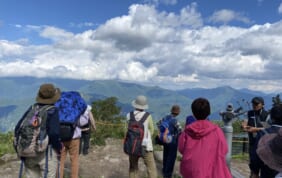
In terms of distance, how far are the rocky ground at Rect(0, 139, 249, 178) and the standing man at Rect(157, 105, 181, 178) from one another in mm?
654

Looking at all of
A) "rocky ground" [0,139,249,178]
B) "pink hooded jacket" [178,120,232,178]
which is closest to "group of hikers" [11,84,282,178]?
"pink hooded jacket" [178,120,232,178]

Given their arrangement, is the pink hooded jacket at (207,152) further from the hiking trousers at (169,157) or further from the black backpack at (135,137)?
the hiking trousers at (169,157)

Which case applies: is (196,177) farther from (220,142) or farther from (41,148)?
(41,148)

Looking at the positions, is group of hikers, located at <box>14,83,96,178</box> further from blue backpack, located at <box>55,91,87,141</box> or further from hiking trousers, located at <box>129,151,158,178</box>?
hiking trousers, located at <box>129,151,158,178</box>

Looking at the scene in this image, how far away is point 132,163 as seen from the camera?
22.3ft

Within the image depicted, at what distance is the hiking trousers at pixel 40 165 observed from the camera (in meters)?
5.29

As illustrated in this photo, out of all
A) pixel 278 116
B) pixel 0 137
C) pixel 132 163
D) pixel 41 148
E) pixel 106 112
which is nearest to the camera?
pixel 278 116

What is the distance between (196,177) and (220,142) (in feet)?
1.66

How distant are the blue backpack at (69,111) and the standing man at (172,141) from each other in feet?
7.52

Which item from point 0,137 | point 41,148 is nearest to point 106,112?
point 0,137

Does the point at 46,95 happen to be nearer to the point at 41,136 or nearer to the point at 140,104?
the point at 41,136

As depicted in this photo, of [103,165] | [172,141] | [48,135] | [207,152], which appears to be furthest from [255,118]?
[103,165]

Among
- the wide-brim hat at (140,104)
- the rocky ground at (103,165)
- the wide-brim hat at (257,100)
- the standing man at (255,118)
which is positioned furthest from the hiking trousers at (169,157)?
the wide-brim hat at (257,100)

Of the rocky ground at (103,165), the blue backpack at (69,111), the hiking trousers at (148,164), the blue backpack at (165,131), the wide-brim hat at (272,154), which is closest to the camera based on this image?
the wide-brim hat at (272,154)
